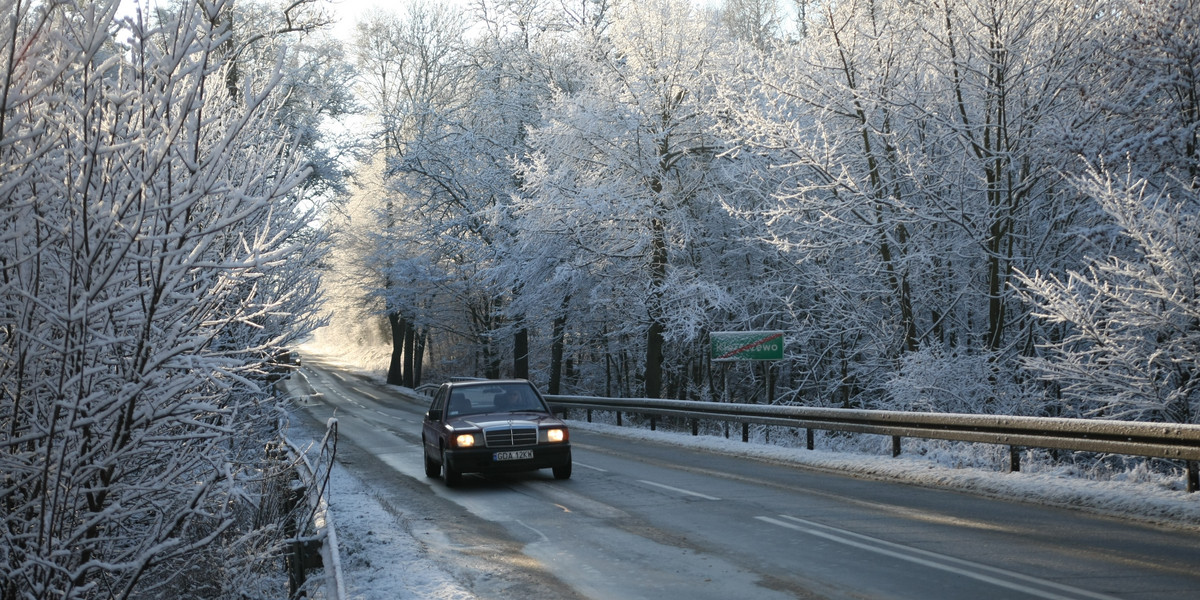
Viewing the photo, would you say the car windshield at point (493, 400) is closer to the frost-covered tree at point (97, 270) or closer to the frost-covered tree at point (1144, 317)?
the frost-covered tree at point (1144, 317)

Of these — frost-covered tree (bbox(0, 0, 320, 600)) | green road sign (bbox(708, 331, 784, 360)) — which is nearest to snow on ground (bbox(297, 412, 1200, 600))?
frost-covered tree (bbox(0, 0, 320, 600))

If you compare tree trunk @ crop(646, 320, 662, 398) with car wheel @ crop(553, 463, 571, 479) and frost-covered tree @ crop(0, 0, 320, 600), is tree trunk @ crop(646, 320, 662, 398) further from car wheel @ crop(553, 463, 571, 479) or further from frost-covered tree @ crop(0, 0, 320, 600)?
frost-covered tree @ crop(0, 0, 320, 600)

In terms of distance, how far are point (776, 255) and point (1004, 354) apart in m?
6.27

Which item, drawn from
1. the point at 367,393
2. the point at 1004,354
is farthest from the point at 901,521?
the point at 367,393

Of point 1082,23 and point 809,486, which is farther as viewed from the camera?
point 1082,23

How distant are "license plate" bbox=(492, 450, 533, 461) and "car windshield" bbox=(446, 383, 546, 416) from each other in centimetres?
123

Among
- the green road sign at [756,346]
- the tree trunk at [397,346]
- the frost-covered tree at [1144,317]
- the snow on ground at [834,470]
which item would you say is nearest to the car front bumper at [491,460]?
the snow on ground at [834,470]

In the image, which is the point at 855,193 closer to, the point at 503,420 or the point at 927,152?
the point at 927,152

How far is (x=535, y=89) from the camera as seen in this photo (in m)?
32.9

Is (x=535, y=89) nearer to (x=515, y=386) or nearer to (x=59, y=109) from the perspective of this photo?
(x=515, y=386)

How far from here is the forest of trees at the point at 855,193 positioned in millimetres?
14586

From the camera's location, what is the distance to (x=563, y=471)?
14.1 metres

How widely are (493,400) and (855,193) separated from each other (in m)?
8.25

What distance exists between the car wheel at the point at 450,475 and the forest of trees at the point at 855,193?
8.48 m
